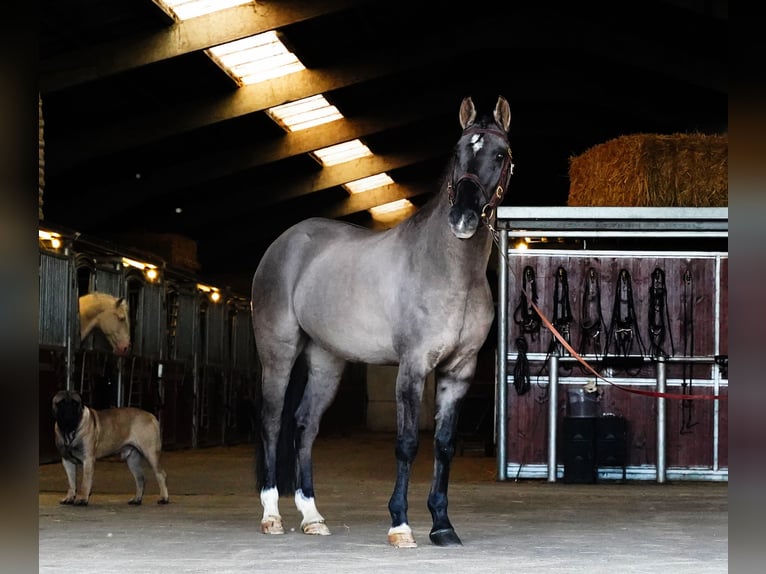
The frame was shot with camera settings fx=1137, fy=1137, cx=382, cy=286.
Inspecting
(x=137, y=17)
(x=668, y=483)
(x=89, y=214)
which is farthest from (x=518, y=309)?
(x=89, y=214)

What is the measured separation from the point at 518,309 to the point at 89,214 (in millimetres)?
12087

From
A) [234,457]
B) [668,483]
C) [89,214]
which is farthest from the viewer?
[89,214]

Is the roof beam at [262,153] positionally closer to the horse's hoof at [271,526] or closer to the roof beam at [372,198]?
the roof beam at [372,198]

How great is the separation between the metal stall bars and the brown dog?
3044mm

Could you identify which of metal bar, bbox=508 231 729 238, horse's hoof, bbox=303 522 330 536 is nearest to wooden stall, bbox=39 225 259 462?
metal bar, bbox=508 231 729 238

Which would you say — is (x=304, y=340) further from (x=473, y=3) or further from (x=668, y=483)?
(x=473, y=3)

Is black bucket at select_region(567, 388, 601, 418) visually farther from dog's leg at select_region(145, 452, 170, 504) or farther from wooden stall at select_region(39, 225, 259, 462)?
dog's leg at select_region(145, 452, 170, 504)

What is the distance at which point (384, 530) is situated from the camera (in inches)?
211

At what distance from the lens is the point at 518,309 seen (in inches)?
379

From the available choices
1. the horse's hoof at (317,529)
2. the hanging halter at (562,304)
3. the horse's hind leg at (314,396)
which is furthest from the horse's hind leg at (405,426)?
the hanging halter at (562,304)

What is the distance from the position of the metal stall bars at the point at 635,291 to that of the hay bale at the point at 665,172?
37 cm

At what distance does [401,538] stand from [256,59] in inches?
455

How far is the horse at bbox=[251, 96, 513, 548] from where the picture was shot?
4.73 meters

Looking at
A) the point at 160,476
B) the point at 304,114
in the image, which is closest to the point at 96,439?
the point at 160,476
